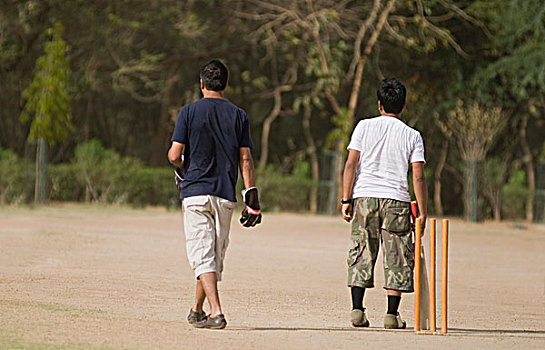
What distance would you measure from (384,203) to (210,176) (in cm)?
144

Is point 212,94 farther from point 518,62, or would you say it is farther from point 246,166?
point 518,62

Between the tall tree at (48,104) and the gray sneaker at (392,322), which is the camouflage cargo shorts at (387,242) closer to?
the gray sneaker at (392,322)

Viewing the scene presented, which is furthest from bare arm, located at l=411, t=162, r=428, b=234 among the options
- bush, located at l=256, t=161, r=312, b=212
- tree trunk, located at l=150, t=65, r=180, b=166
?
tree trunk, located at l=150, t=65, r=180, b=166

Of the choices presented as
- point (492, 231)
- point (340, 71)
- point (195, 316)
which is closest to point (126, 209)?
point (340, 71)

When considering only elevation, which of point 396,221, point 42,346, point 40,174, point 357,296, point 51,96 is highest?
point 51,96

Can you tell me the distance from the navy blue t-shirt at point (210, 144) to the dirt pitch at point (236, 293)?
1063mm

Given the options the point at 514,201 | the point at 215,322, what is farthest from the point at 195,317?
the point at 514,201

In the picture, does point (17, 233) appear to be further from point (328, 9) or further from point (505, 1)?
point (505, 1)

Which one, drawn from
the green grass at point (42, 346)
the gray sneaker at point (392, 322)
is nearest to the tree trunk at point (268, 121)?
the gray sneaker at point (392, 322)

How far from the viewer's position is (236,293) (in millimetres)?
10609

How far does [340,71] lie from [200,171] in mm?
21471

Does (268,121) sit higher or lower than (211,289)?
Answer: higher

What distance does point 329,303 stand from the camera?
10.1 metres

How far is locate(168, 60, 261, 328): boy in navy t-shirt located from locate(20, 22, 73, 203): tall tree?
1932 cm
